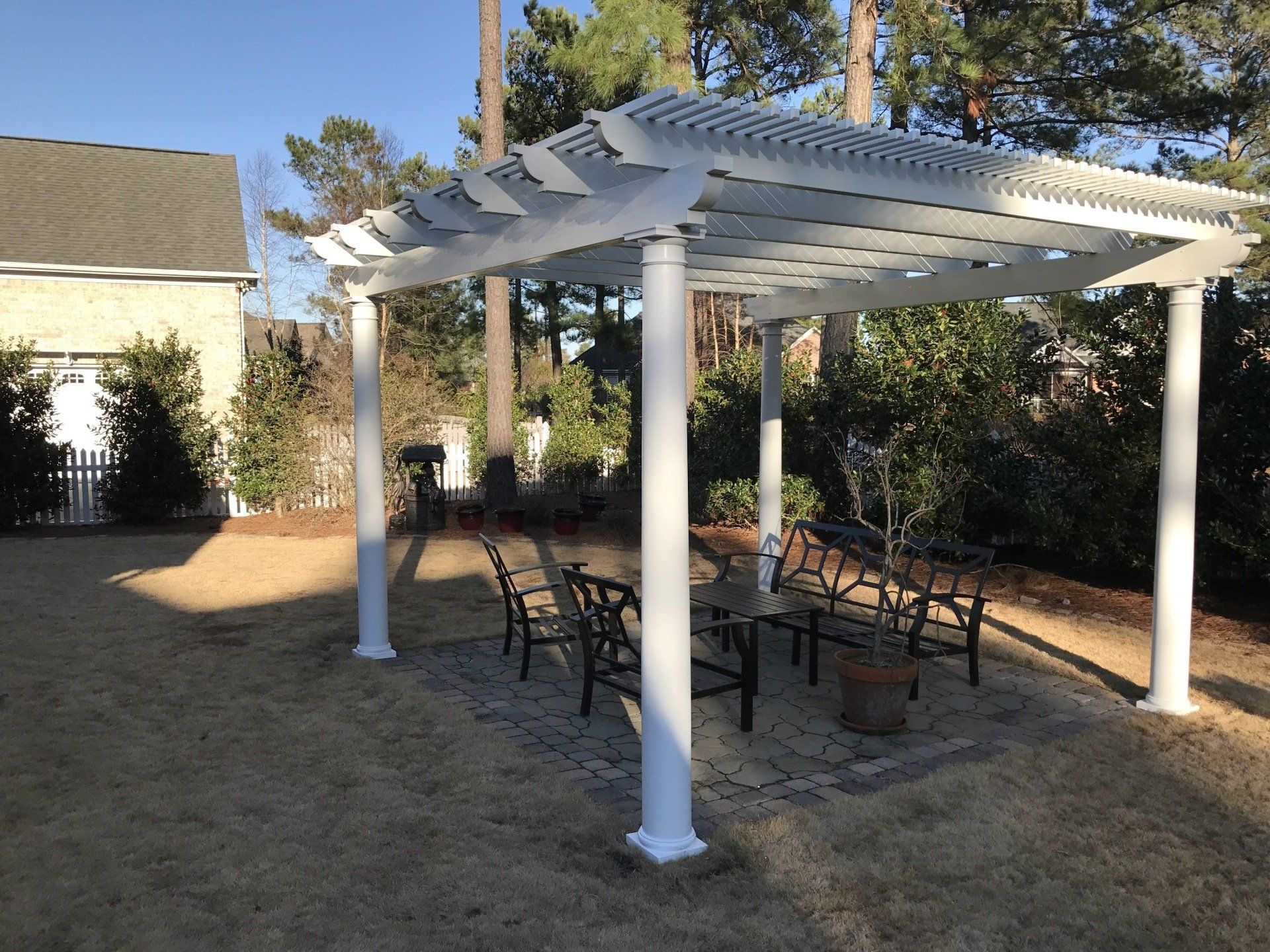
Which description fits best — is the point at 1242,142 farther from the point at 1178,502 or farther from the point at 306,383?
the point at 306,383

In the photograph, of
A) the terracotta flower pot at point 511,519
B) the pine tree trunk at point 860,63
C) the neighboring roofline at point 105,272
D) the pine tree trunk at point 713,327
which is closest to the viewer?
the pine tree trunk at point 860,63

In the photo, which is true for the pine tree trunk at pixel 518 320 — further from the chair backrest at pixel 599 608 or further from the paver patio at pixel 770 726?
the chair backrest at pixel 599 608

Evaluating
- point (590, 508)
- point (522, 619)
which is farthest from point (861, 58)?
point (522, 619)

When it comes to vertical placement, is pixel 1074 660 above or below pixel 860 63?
below

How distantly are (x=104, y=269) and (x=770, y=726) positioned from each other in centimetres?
1509

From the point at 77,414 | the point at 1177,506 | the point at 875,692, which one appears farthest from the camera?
the point at 77,414

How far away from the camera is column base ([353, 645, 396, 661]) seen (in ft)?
21.8

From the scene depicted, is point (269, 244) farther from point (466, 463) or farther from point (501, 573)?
point (501, 573)

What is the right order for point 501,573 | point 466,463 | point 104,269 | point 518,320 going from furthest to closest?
point 518,320 < point 466,463 < point 104,269 < point 501,573

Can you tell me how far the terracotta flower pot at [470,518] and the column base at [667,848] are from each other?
9.72 metres

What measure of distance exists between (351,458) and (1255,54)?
48.9 ft

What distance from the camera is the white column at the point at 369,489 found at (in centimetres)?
655

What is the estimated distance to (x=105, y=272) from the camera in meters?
15.9

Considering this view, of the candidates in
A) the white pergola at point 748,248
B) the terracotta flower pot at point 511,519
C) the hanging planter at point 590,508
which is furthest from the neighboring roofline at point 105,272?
the white pergola at point 748,248
